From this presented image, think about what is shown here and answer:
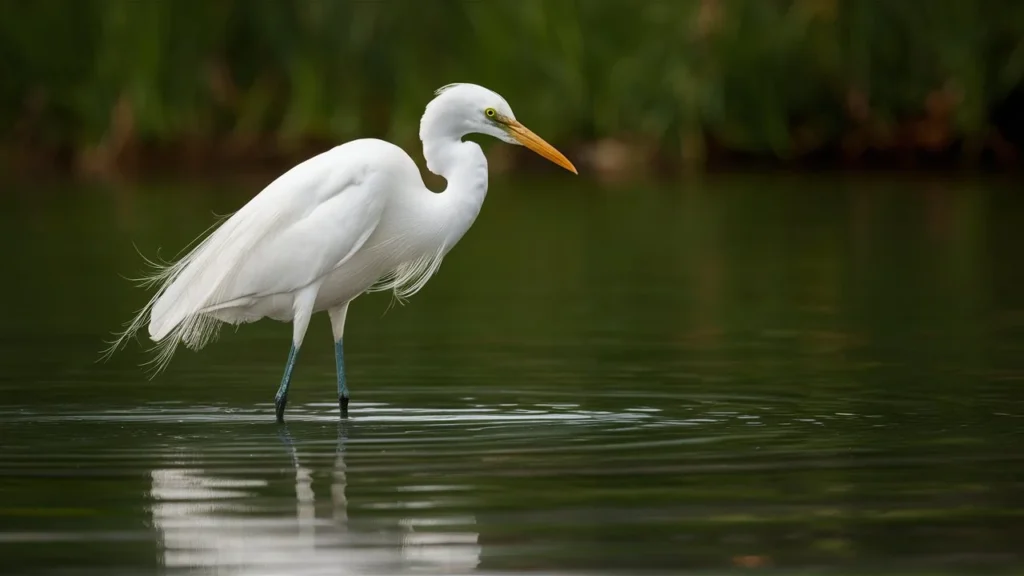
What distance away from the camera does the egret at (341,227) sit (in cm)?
909

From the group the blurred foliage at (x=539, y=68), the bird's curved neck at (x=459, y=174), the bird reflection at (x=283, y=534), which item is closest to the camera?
the bird reflection at (x=283, y=534)

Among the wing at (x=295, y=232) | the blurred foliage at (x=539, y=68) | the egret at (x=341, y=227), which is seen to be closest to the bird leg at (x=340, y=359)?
the egret at (x=341, y=227)

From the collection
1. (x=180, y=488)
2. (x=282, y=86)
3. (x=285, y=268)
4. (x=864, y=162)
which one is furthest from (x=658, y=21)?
(x=180, y=488)

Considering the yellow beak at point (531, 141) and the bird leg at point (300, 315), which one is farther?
the yellow beak at point (531, 141)

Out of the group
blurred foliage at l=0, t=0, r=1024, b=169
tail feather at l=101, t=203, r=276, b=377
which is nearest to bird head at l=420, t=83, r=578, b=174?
tail feather at l=101, t=203, r=276, b=377

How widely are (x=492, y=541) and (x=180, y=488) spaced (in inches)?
59.7

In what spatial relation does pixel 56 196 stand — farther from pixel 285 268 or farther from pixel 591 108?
pixel 285 268

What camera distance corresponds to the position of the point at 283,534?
6.11 m

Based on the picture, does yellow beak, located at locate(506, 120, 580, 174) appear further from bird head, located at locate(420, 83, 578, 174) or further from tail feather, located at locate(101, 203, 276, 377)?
tail feather, located at locate(101, 203, 276, 377)

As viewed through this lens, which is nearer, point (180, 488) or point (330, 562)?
point (330, 562)

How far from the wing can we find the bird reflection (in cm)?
194

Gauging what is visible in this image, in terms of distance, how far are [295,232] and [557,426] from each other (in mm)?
1484

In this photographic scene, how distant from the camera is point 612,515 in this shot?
251 inches

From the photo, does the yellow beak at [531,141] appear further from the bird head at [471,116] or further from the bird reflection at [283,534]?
the bird reflection at [283,534]
